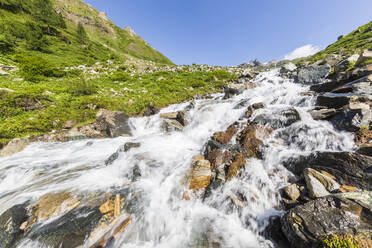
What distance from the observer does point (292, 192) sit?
3695 mm

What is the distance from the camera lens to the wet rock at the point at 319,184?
3287 millimetres

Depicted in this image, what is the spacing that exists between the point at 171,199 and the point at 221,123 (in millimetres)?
6446

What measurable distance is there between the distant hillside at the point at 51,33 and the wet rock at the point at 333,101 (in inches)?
1305

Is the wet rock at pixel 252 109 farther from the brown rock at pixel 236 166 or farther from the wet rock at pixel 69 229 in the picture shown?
the wet rock at pixel 69 229

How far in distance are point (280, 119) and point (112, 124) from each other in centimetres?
1081

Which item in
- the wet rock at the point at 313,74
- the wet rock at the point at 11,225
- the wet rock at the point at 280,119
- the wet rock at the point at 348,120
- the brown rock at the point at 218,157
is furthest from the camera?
the wet rock at the point at 313,74

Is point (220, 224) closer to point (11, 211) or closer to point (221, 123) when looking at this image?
point (11, 211)

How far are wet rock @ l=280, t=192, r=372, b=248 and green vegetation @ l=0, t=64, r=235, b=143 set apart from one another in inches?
490

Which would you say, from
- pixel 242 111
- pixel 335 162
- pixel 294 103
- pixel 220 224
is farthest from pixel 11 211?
pixel 294 103

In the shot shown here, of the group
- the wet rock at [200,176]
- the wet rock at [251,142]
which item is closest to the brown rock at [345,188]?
the wet rock at [251,142]

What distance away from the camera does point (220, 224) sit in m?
3.70

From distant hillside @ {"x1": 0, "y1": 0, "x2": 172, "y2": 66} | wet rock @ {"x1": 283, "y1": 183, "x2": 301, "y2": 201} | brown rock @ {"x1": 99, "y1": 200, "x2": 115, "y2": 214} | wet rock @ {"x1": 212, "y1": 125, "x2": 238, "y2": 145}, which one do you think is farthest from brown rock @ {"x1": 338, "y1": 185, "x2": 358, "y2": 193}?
distant hillside @ {"x1": 0, "y1": 0, "x2": 172, "y2": 66}

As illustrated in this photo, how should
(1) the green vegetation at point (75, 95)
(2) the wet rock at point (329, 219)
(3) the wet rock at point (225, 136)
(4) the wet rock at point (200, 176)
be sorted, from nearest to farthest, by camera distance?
(2) the wet rock at point (329, 219), (4) the wet rock at point (200, 176), (3) the wet rock at point (225, 136), (1) the green vegetation at point (75, 95)

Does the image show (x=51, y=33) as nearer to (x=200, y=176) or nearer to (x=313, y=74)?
(x=200, y=176)
